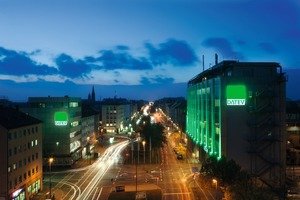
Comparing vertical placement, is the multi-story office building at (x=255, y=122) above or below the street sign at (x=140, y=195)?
above

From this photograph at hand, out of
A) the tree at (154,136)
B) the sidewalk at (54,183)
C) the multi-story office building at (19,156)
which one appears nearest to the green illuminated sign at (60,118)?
the sidewalk at (54,183)

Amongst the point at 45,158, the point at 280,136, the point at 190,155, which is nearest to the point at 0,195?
the point at 45,158

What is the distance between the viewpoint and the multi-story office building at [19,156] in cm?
4894

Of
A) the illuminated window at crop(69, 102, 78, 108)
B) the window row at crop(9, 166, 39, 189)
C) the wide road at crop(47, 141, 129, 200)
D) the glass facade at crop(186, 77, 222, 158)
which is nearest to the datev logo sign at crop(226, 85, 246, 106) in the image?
the glass facade at crop(186, 77, 222, 158)

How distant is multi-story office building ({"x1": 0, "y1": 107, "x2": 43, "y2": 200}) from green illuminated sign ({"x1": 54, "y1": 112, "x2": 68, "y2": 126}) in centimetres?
1753

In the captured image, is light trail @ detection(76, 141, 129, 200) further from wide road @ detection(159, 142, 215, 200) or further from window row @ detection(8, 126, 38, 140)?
window row @ detection(8, 126, 38, 140)

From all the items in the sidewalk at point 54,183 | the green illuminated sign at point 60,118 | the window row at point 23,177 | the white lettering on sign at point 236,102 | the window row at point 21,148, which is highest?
the white lettering on sign at point 236,102

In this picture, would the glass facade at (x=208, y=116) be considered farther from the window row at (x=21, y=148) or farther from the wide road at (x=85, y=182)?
the window row at (x=21, y=148)

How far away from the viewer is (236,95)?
63094mm

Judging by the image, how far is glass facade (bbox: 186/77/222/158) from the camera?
6762 cm

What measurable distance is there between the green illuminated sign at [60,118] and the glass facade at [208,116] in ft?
112

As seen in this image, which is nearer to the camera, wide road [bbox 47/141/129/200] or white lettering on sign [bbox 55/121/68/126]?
wide road [bbox 47/141/129/200]

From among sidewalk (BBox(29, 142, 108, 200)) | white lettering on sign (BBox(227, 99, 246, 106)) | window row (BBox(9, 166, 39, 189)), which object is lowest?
sidewalk (BBox(29, 142, 108, 200))

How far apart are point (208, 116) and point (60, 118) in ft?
116
